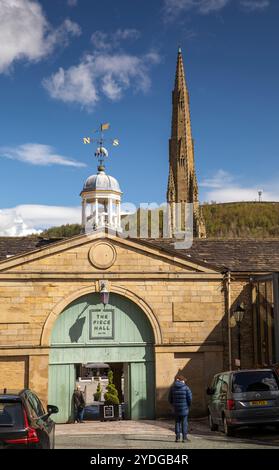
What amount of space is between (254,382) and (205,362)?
678cm

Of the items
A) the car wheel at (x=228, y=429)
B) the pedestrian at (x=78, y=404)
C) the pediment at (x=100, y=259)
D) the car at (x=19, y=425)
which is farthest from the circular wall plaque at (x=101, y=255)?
the car at (x=19, y=425)

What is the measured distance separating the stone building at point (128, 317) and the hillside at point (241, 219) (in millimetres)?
87180

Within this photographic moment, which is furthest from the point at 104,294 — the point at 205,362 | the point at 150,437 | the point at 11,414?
the point at 11,414

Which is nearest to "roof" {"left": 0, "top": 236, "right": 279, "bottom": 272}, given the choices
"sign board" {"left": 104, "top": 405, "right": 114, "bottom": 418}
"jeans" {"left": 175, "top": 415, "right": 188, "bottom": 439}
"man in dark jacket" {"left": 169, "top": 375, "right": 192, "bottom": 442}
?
"sign board" {"left": 104, "top": 405, "right": 114, "bottom": 418}

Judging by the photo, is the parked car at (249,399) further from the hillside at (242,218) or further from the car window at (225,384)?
the hillside at (242,218)

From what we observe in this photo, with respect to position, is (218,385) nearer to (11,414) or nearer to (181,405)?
(181,405)

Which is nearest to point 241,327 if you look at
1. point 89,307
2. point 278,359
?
point 278,359

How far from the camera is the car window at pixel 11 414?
7727mm

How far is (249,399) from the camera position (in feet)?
45.5

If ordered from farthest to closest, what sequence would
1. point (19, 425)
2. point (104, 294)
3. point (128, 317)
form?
1. point (128, 317)
2. point (104, 294)
3. point (19, 425)

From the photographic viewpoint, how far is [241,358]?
21141 millimetres

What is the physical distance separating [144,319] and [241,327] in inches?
141

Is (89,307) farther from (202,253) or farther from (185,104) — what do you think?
(185,104)
